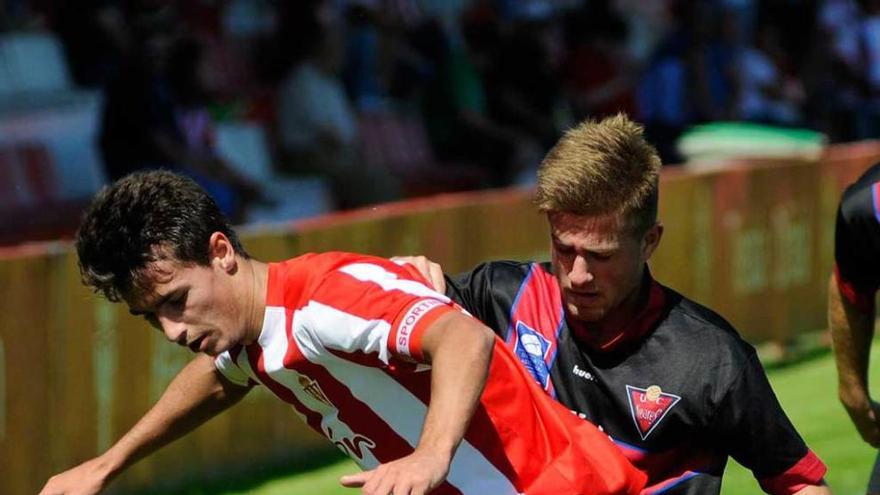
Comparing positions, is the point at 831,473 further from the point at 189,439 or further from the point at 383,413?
the point at 383,413

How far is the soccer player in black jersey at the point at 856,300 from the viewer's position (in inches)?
201

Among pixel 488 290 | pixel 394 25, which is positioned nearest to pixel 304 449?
pixel 488 290

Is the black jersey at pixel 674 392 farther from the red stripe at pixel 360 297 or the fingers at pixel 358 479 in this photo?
the fingers at pixel 358 479

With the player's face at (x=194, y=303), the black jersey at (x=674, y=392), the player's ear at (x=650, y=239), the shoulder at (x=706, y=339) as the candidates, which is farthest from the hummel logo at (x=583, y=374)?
the player's face at (x=194, y=303)

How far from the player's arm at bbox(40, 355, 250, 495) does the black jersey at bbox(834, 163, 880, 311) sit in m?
1.84

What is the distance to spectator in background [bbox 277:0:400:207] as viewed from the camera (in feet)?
39.9

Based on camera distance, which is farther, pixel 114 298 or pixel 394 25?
pixel 394 25

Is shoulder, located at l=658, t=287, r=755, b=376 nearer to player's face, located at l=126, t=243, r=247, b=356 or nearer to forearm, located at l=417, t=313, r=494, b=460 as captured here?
forearm, located at l=417, t=313, r=494, b=460

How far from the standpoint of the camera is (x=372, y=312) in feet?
12.9

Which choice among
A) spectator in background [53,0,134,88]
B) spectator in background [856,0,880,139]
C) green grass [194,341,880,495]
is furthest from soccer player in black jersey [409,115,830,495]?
spectator in background [856,0,880,139]

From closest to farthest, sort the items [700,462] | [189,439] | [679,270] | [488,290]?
[700,462] < [488,290] < [189,439] < [679,270]

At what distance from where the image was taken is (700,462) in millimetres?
4559

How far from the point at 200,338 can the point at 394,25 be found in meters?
10.1

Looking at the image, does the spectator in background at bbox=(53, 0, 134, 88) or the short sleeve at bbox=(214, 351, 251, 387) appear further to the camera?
the spectator in background at bbox=(53, 0, 134, 88)
